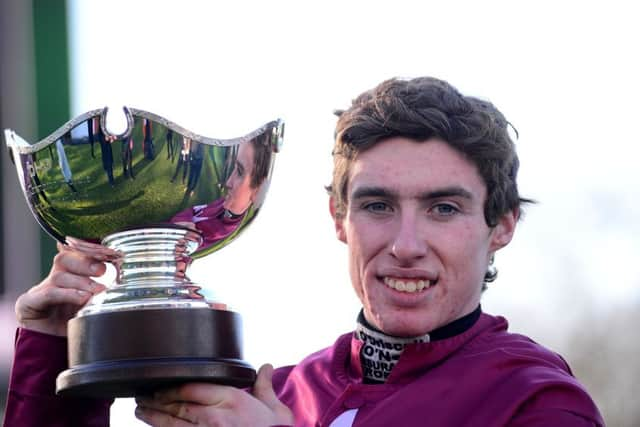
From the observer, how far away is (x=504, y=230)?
343 cm

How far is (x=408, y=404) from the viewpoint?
3160 mm

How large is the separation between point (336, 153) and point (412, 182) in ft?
0.95

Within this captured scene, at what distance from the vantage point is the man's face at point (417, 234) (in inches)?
126

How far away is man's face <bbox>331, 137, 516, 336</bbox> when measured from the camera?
10.5ft

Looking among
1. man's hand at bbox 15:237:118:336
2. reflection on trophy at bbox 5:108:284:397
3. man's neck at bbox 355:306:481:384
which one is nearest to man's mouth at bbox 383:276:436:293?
man's neck at bbox 355:306:481:384

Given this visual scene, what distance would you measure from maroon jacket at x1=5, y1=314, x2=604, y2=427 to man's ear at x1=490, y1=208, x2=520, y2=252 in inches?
6.2

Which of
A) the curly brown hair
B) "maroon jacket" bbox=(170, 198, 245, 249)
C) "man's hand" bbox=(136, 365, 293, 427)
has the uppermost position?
the curly brown hair

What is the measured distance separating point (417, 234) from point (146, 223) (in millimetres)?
542

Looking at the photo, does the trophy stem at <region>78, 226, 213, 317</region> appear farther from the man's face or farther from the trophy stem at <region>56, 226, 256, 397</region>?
the man's face

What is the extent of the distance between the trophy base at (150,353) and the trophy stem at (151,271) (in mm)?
39

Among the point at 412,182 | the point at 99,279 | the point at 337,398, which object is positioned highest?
the point at 412,182

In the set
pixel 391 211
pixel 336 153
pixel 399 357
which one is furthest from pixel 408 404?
pixel 336 153

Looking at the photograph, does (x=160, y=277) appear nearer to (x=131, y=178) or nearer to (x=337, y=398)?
(x=131, y=178)

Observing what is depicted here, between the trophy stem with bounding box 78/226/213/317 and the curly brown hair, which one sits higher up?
the curly brown hair
